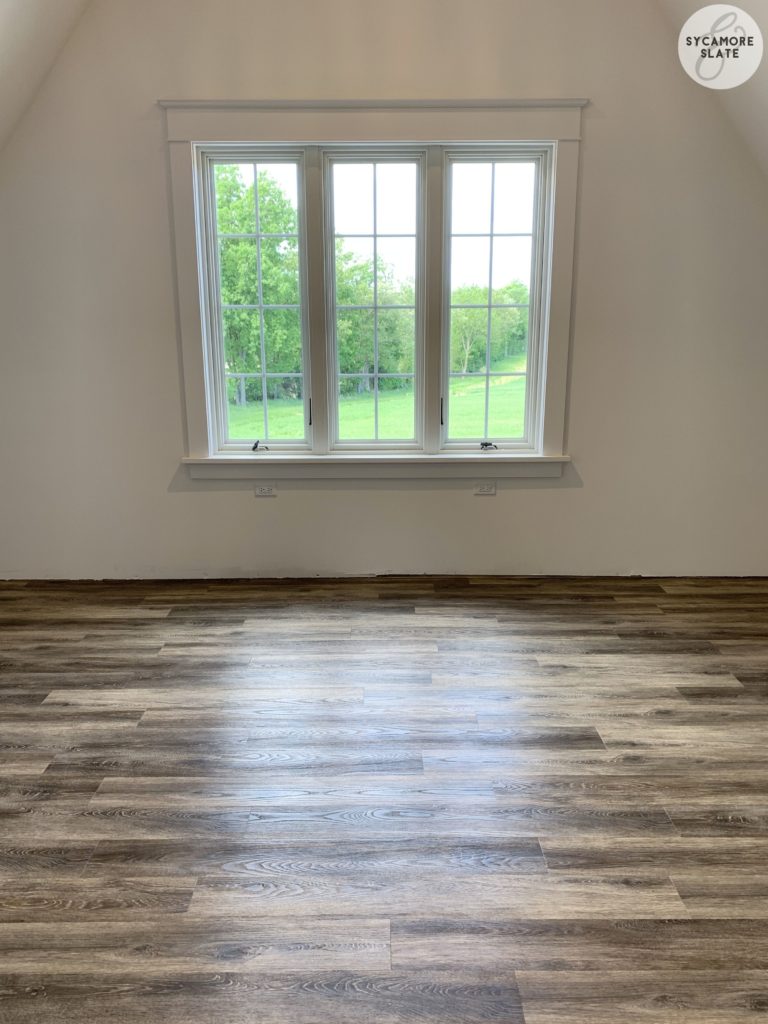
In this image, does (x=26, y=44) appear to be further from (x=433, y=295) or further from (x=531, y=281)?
(x=531, y=281)

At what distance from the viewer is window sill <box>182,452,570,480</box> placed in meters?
3.94

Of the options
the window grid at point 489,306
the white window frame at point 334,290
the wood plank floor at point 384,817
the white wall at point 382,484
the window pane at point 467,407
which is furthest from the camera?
the window pane at point 467,407

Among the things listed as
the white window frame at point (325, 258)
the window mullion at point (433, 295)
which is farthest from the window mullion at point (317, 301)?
the window mullion at point (433, 295)

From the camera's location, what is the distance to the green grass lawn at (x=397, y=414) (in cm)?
404

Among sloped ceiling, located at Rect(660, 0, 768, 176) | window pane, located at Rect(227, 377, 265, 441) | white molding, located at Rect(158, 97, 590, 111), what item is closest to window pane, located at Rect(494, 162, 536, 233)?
white molding, located at Rect(158, 97, 590, 111)

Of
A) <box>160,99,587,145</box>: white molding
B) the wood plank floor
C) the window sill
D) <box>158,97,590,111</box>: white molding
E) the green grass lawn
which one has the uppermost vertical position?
<box>158,97,590,111</box>: white molding

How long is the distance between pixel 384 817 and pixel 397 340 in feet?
8.61

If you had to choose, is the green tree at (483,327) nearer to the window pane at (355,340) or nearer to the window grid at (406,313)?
the window grid at (406,313)

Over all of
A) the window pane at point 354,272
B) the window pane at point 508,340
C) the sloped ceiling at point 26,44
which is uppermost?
the sloped ceiling at point 26,44

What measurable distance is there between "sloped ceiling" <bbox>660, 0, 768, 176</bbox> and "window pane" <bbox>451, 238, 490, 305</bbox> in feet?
4.24

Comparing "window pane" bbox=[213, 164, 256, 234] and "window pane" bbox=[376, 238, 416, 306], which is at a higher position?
"window pane" bbox=[213, 164, 256, 234]

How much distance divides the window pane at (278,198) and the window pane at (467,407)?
1.24 meters

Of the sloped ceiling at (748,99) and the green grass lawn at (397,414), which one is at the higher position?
the sloped ceiling at (748,99)

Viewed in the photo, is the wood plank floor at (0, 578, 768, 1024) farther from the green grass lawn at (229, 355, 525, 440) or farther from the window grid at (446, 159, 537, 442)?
the window grid at (446, 159, 537, 442)
